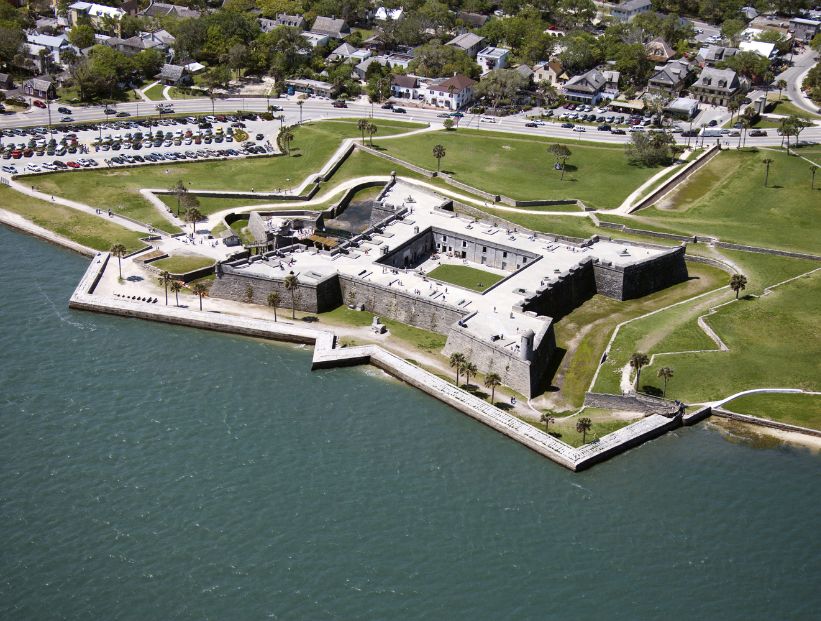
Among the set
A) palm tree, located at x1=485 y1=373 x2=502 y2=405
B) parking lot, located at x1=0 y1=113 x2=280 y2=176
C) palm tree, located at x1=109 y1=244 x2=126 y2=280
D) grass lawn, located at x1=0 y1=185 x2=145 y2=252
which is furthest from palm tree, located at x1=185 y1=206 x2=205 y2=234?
palm tree, located at x1=485 y1=373 x2=502 y2=405

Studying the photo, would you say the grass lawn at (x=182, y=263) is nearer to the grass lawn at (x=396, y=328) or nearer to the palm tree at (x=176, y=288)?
the palm tree at (x=176, y=288)

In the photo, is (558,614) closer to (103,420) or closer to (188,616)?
(188,616)

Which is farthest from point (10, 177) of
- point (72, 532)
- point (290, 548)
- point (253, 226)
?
point (290, 548)

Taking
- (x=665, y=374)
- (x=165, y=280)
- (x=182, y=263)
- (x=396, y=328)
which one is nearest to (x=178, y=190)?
(x=182, y=263)

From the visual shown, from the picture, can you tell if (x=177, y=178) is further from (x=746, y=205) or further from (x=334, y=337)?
(x=746, y=205)

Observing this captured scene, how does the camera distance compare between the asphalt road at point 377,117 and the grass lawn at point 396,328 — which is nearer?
the grass lawn at point 396,328

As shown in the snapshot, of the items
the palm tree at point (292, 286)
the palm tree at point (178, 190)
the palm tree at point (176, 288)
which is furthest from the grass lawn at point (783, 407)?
the palm tree at point (178, 190)

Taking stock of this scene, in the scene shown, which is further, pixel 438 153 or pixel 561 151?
pixel 561 151
